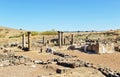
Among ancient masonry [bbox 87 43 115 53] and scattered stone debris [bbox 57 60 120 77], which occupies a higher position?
ancient masonry [bbox 87 43 115 53]

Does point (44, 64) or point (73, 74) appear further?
point (44, 64)

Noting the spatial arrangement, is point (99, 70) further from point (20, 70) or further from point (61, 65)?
point (20, 70)

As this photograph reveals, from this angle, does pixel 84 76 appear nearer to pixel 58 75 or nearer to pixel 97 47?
pixel 58 75

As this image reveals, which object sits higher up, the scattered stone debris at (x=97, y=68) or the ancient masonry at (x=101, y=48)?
the ancient masonry at (x=101, y=48)

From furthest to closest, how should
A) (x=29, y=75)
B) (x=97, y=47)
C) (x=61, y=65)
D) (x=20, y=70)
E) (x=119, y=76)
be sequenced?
(x=97, y=47), (x=61, y=65), (x=20, y=70), (x=29, y=75), (x=119, y=76)

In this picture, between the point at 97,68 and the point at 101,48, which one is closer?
the point at 97,68

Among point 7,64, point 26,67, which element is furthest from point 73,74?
point 7,64

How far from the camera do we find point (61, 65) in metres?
17.7

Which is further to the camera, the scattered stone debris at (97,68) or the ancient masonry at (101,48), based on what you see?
the ancient masonry at (101,48)

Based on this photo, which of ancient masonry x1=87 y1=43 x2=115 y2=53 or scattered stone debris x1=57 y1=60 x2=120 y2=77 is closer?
scattered stone debris x1=57 y1=60 x2=120 y2=77

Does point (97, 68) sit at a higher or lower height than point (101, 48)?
lower

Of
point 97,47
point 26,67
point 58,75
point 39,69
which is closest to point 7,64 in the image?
point 26,67

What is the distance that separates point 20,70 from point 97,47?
34.7 feet

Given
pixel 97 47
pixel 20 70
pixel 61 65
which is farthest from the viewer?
pixel 97 47
